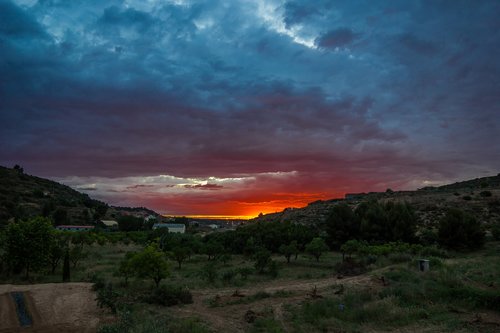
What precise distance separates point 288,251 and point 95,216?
111m

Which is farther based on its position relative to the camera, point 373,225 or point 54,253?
point 373,225

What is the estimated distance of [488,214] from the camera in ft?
204

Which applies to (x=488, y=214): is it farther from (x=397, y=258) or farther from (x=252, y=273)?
(x=252, y=273)

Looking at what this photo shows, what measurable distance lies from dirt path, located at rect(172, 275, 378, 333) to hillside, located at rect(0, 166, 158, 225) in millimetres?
77972

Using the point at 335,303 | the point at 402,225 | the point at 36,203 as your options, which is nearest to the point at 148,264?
the point at 335,303

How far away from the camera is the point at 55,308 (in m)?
21.6

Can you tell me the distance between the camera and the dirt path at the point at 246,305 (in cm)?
1901

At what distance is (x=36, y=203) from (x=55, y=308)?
367 ft

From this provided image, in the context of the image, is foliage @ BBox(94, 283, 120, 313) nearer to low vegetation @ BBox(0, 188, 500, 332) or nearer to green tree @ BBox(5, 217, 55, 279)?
low vegetation @ BBox(0, 188, 500, 332)

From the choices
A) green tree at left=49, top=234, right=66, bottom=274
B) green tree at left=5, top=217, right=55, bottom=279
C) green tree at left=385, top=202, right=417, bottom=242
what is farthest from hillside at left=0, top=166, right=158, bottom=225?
green tree at left=385, top=202, right=417, bottom=242

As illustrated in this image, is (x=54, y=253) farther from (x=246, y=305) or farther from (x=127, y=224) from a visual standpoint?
(x=127, y=224)

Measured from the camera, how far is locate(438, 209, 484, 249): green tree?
1702 inches

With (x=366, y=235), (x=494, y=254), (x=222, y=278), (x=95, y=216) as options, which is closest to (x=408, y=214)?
(x=366, y=235)

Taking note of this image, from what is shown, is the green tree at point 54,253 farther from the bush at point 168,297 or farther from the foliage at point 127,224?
the foliage at point 127,224
